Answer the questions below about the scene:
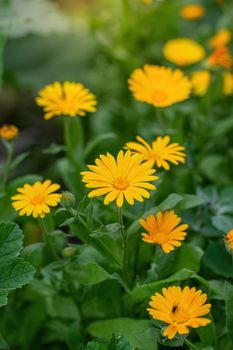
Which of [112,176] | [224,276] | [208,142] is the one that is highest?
[112,176]

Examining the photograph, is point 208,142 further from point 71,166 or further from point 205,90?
point 71,166

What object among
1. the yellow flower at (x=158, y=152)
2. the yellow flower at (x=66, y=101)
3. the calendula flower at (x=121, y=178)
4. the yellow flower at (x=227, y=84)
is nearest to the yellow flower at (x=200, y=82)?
the yellow flower at (x=227, y=84)

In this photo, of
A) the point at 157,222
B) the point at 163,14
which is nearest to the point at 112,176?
the point at 157,222

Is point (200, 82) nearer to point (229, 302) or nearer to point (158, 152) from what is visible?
point (158, 152)

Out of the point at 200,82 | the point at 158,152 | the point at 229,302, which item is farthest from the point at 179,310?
the point at 200,82

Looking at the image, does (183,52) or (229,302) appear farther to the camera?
(183,52)

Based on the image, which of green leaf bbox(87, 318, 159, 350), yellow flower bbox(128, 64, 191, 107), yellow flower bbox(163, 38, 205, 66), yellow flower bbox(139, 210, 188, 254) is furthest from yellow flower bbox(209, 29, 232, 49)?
green leaf bbox(87, 318, 159, 350)

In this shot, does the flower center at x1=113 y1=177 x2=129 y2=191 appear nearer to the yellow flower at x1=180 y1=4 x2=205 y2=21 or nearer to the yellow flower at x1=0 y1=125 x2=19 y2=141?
the yellow flower at x1=0 y1=125 x2=19 y2=141
